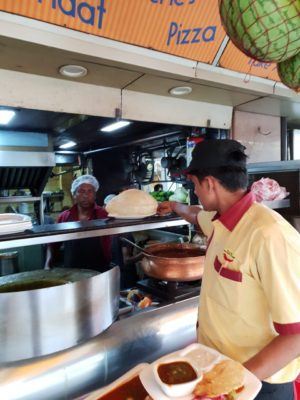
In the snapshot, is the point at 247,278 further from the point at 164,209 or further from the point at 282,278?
the point at 164,209

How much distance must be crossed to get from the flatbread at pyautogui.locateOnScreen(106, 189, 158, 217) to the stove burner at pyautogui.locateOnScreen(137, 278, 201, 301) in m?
0.56

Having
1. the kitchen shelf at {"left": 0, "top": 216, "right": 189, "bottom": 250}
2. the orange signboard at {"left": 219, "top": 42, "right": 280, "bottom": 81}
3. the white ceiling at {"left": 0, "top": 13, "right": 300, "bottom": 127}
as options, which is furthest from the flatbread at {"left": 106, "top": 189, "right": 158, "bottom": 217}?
the orange signboard at {"left": 219, "top": 42, "right": 280, "bottom": 81}

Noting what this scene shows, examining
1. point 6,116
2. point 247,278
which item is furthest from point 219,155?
point 6,116

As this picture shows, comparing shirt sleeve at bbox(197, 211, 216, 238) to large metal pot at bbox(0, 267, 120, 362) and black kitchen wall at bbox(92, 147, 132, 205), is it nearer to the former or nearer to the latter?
large metal pot at bbox(0, 267, 120, 362)

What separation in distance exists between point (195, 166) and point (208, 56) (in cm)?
130

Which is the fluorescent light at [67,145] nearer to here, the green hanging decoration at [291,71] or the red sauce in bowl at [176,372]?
the green hanging decoration at [291,71]

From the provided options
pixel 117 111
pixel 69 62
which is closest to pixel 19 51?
pixel 69 62

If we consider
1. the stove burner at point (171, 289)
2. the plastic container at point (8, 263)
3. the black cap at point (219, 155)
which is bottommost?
the plastic container at point (8, 263)

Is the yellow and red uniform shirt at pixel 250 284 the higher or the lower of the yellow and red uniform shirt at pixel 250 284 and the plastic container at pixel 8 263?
the higher

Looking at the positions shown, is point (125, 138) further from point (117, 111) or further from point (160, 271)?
point (160, 271)

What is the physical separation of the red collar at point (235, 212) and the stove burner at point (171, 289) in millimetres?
866

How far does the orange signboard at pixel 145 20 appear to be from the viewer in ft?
5.29

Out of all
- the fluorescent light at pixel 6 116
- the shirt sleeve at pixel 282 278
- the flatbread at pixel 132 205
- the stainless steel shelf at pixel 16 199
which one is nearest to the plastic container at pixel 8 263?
the stainless steel shelf at pixel 16 199

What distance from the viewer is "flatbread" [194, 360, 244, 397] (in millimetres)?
994
